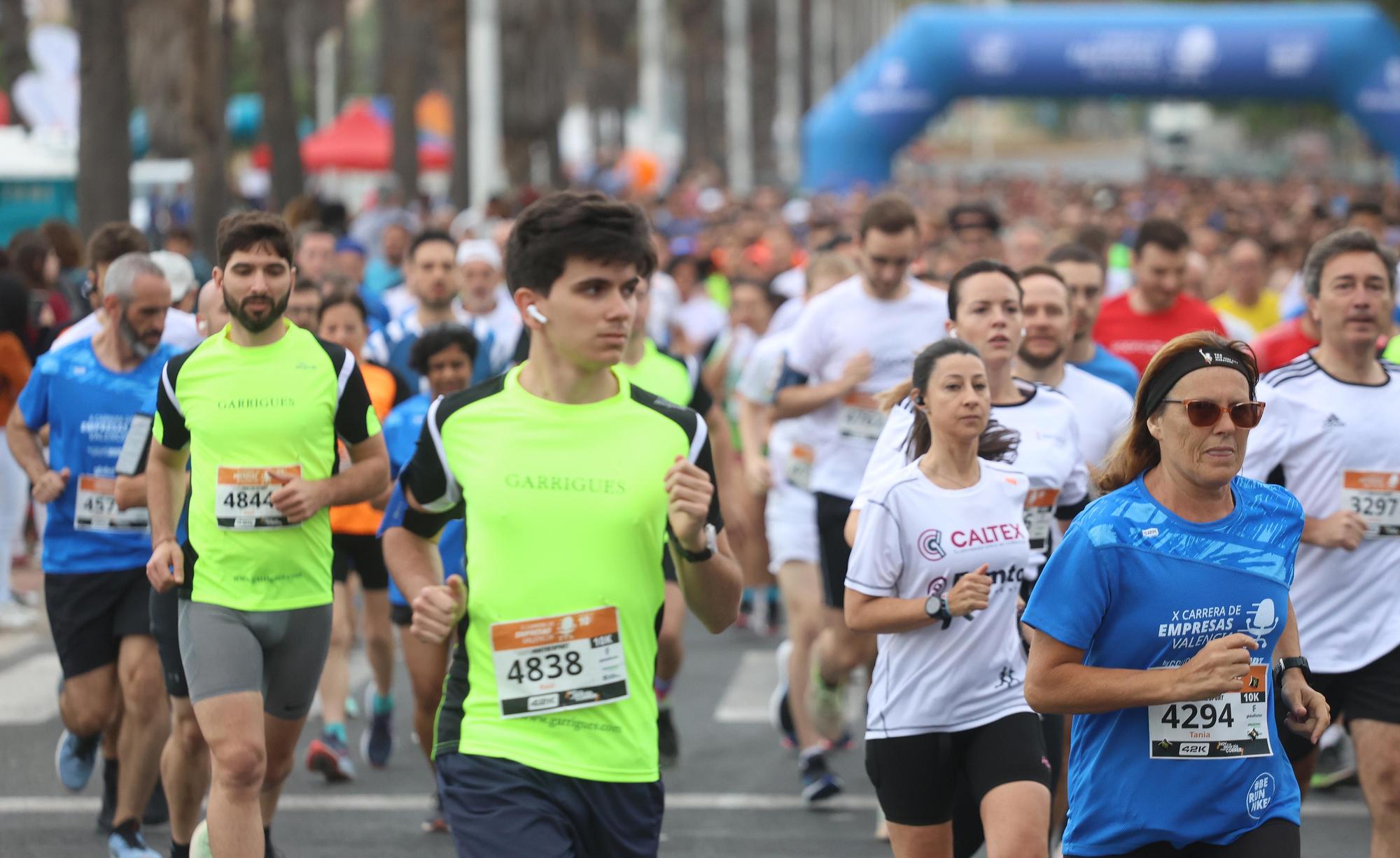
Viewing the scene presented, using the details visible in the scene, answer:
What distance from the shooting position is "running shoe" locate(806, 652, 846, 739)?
8.16 m

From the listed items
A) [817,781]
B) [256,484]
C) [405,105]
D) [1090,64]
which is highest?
[1090,64]

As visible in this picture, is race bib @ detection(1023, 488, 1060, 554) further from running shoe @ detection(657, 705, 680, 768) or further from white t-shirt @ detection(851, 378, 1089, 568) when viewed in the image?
running shoe @ detection(657, 705, 680, 768)

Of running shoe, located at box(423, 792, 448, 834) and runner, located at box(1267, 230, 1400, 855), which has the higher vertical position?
runner, located at box(1267, 230, 1400, 855)

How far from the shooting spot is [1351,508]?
627 cm

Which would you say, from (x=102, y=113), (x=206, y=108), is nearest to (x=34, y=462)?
(x=102, y=113)

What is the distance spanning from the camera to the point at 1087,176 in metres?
79.4

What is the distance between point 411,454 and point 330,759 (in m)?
2.00

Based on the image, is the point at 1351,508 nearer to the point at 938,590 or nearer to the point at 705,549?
the point at 938,590

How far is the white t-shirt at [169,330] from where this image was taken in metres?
7.26

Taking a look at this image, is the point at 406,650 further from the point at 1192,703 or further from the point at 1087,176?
the point at 1087,176

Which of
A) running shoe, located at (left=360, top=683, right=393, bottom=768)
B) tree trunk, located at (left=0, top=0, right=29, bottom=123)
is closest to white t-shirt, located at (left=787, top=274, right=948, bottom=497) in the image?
running shoe, located at (left=360, top=683, right=393, bottom=768)

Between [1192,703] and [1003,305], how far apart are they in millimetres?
2297

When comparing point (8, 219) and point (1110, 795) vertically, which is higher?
point (8, 219)

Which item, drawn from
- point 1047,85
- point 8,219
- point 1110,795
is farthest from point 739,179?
point 1110,795
